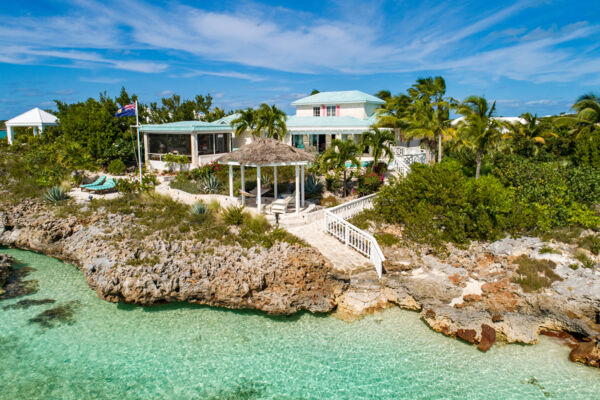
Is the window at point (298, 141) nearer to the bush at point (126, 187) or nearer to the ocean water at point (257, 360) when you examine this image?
the bush at point (126, 187)

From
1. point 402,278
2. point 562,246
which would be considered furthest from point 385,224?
point 562,246

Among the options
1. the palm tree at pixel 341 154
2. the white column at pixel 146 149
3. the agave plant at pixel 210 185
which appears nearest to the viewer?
the palm tree at pixel 341 154

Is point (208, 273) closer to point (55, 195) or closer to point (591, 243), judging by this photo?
point (55, 195)

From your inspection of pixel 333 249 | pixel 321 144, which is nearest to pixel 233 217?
pixel 333 249

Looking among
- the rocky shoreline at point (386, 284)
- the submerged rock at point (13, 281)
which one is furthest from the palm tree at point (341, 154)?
the submerged rock at point (13, 281)

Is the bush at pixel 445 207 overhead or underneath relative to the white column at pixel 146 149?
underneath

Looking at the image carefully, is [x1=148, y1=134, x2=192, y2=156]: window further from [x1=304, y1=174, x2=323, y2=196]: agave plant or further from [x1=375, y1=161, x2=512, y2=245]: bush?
[x1=375, y1=161, x2=512, y2=245]: bush

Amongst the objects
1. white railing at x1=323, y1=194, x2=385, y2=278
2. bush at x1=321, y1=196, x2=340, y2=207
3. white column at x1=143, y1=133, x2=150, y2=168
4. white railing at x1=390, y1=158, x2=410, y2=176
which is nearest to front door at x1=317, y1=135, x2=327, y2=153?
white railing at x1=390, y1=158, x2=410, y2=176
